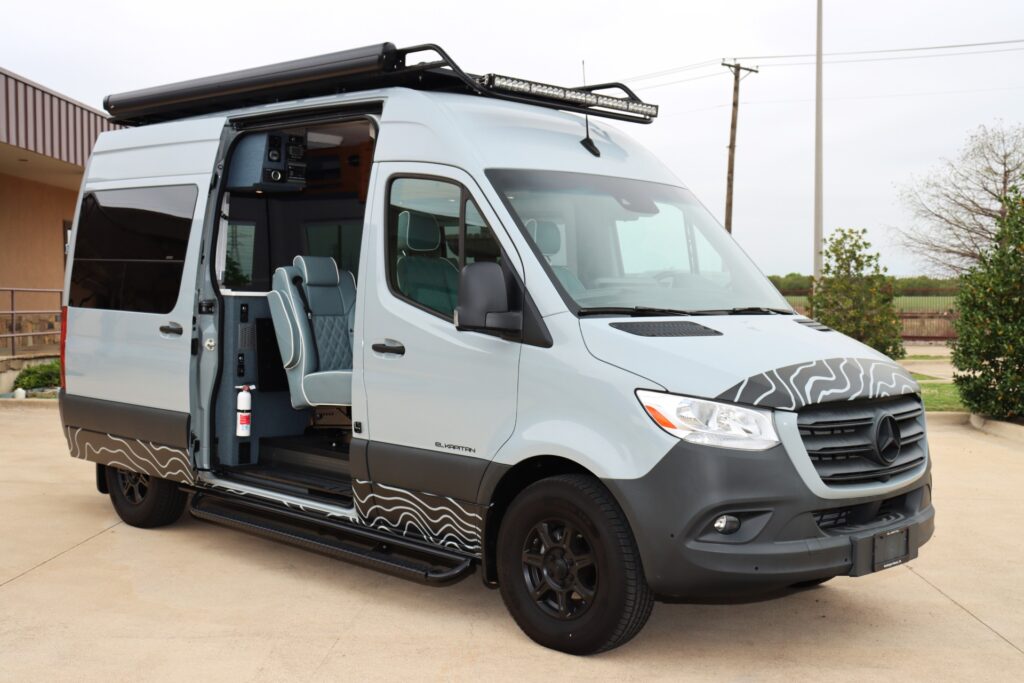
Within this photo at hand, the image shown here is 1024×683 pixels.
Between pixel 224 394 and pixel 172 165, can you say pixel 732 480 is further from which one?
pixel 172 165

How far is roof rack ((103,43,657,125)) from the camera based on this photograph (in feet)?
19.1

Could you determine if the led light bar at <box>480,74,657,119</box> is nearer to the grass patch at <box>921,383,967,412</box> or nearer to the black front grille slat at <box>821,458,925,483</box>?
the black front grille slat at <box>821,458,925,483</box>

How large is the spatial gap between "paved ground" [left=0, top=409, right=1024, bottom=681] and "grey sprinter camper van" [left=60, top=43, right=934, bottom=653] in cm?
27

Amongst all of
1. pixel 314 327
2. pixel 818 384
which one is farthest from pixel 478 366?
pixel 314 327

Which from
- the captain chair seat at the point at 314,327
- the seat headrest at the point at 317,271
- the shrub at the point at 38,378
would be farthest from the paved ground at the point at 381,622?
the shrub at the point at 38,378

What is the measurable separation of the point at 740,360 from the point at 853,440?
639 millimetres

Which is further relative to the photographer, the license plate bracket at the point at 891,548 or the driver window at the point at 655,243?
the driver window at the point at 655,243

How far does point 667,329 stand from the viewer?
4.88m

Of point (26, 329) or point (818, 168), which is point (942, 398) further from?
point (26, 329)

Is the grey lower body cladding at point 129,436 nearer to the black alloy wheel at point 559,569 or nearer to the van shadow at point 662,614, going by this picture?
the van shadow at point 662,614

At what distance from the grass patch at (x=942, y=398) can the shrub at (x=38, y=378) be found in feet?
42.2

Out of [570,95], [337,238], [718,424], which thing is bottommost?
[718,424]

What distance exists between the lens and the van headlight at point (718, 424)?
4488 mm

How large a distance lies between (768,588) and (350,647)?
6.40 feet
